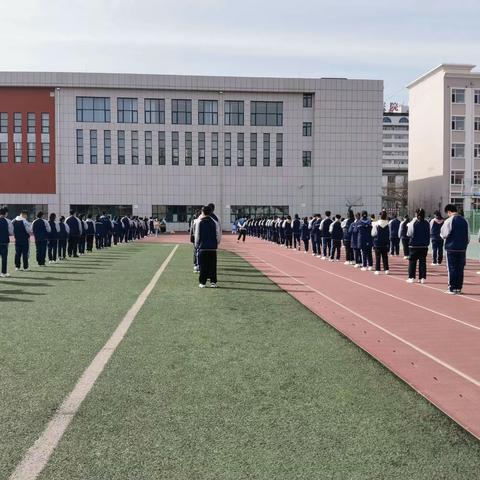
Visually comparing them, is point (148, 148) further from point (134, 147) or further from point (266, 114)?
point (266, 114)

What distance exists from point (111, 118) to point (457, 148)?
41.0 metres

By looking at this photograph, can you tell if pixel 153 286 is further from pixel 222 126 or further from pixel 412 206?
pixel 412 206

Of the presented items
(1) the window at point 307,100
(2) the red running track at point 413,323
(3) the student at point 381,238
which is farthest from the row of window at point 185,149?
(2) the red running track at point 413,323

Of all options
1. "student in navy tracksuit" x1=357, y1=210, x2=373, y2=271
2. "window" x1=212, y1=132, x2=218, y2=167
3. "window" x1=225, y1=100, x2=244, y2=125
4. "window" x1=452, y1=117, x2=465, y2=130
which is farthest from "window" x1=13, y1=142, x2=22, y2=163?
"student in navy tracksuit" x1=357, y1=210, x2=373, y2=271

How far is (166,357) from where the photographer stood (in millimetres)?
6633

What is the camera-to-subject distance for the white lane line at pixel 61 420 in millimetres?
3621

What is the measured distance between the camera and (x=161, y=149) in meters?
64.9

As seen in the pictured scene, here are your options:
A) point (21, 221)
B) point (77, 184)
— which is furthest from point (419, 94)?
point (21, 221)

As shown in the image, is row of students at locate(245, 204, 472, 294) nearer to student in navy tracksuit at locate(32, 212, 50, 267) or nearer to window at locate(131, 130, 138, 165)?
student in navy tracksuit at locate(32, 212, 50, 267)

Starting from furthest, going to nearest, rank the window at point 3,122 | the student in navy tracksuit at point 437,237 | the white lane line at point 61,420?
the window at point 3,122 < the student in navy tracksuit at point 437,237 < the white lane line at point 61,420

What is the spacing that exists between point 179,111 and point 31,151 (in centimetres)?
1624

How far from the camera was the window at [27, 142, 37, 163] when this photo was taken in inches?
2500

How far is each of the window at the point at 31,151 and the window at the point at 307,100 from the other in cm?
2946

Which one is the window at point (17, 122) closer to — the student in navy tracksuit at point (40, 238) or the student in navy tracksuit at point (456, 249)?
the student in navy tracksuit at point (40, 238)
